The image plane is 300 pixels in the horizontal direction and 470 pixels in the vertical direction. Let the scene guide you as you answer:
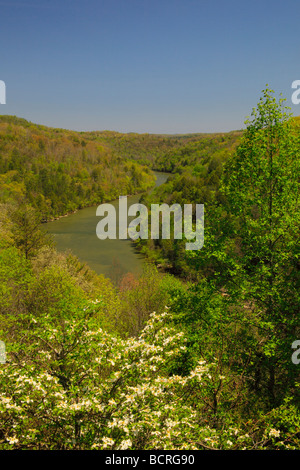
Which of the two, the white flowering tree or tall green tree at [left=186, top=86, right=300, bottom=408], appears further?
tall green tree at [left=186, top=86, right=300, bottom=408]

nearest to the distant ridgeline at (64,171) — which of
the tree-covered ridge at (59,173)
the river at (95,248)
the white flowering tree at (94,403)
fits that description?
the tree-covered ridge at (59,173)

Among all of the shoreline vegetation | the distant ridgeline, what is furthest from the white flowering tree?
the distant ridgeline

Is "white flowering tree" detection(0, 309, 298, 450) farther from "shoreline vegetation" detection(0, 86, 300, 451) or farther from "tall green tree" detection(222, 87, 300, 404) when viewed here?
"tall green tree" detection(222, 87, 300, 404)

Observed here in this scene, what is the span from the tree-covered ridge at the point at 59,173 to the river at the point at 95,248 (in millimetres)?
11796

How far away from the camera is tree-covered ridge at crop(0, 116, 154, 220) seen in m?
84.8

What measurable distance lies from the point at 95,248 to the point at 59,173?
62.4 metres

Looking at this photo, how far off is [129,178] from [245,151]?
118299 mm

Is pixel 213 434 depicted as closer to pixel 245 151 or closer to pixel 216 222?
pixel 216 222

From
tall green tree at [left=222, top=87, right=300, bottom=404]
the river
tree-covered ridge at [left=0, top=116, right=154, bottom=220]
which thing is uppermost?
tree-covered ridge at [left=0, top=116, right=154, bottom=220]

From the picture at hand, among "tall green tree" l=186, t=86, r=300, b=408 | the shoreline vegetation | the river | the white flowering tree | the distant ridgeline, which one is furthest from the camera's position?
the distant ridgeline

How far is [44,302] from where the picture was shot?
19.2 metres

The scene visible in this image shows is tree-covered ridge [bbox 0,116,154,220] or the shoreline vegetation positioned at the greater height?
tree-covered ridge [bbox 0,116,154,220]

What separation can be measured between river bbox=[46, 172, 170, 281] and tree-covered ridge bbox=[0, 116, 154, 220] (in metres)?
11.8
